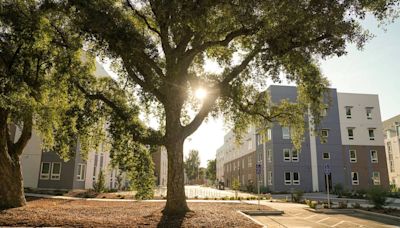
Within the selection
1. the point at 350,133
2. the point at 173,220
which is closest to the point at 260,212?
the point at 173,220

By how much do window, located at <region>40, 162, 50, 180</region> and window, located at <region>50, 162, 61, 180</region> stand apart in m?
0.43

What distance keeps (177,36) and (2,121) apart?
9.29m

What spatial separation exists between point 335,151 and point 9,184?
39.2 m

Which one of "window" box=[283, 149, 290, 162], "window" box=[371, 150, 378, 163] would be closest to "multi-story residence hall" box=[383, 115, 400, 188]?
"window" box=[371, 150, 378, 163]

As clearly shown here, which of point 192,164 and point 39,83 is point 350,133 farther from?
point 192,164

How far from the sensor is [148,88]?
1523 centimetres

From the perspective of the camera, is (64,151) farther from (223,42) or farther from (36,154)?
(36,154)

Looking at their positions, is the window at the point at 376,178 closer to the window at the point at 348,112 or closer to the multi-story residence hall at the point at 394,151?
the window at the point at 348,112

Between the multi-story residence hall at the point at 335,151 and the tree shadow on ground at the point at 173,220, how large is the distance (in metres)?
29.0

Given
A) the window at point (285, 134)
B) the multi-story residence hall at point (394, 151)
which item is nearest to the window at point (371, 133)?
the window at point (285, 134)

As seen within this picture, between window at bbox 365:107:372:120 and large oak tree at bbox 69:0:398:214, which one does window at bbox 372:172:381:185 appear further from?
large oak tree at bbox 69:0:398:214

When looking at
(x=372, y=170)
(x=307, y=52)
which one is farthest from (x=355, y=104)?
(x=307, y=52)

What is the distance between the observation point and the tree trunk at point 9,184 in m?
15.1

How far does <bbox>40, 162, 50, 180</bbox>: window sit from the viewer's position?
3409 centimetres
